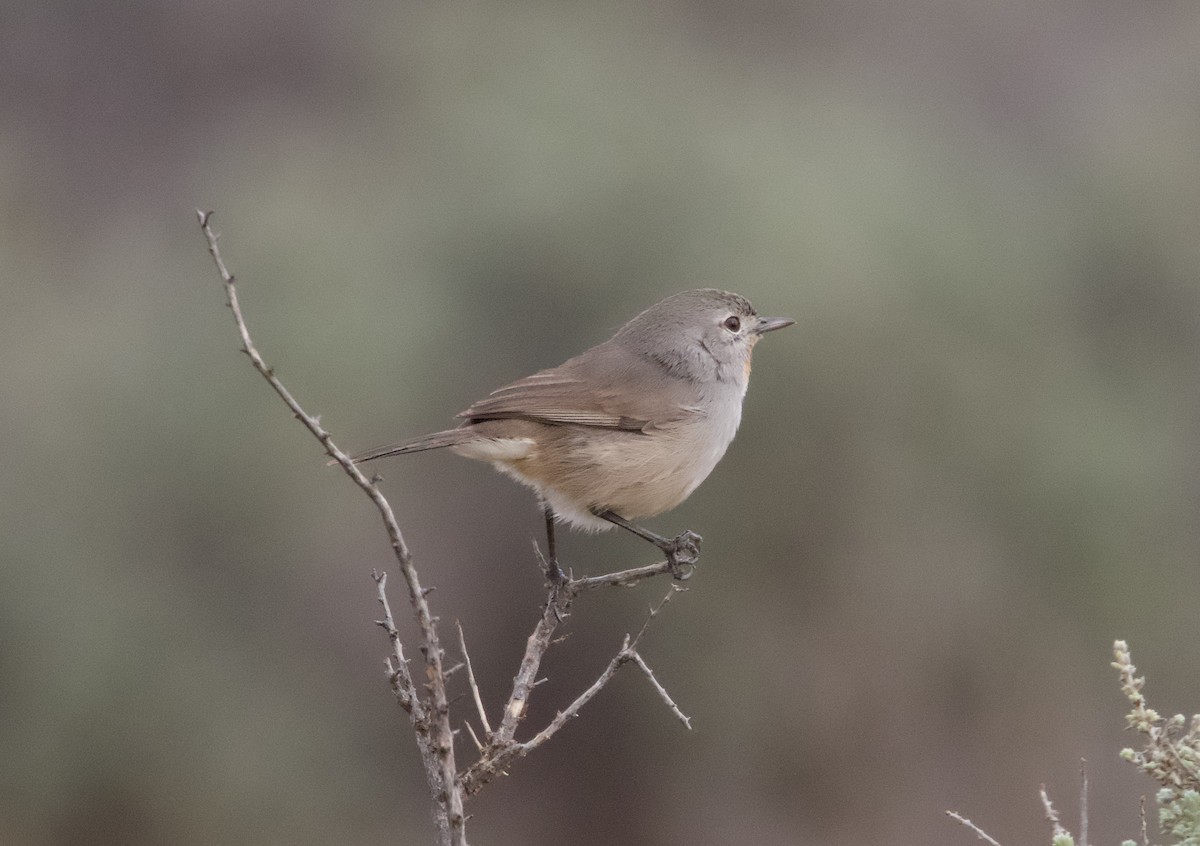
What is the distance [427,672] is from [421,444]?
1.69 m

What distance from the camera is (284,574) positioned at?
9.05 metres

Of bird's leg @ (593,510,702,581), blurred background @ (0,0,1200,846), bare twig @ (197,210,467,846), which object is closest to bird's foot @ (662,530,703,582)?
bird's leg @ (593,510,702,581)

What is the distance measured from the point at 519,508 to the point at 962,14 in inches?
440

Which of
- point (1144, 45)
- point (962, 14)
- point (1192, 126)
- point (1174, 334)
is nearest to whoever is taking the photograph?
point (1174, 334)

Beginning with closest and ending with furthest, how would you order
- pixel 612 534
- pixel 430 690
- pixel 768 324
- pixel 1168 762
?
pixel 1168 762 < pixel 430 690 < pixel 768 324 < pixel 612 534

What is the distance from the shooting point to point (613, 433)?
5082 mm

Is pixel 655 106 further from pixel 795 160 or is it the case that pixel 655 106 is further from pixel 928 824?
pixel 928 824

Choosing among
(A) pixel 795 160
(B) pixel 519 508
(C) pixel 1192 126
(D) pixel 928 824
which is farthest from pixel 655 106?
(D) pixel 928 824

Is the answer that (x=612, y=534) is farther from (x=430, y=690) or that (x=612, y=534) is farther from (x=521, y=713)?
(x=430, y=690)

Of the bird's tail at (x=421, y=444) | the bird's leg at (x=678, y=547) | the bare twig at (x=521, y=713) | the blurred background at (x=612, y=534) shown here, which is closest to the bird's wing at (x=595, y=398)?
the bird's tail at (x=421, y=444)

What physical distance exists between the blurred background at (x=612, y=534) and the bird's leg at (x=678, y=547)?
10.2 ft

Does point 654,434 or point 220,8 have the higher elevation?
point 220,8

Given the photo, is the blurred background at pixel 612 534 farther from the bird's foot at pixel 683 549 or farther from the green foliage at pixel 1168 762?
the green foliage at pixel 1168 762

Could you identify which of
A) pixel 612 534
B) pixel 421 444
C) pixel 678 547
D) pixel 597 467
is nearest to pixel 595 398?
pixel 597 467
